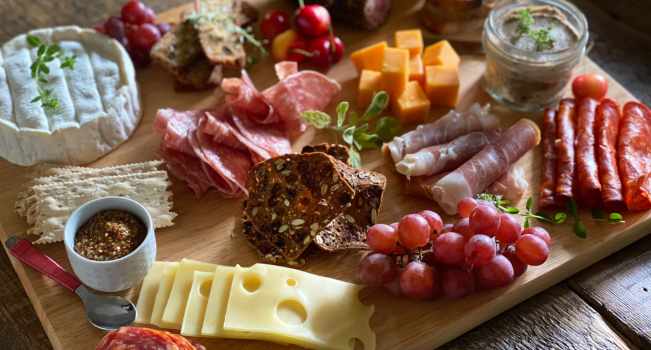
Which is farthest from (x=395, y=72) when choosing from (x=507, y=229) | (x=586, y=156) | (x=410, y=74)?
(x=507, y=229)

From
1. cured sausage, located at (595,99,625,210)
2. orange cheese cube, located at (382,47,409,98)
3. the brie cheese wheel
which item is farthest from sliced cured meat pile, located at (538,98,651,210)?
the brie cheese wheel

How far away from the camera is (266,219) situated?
8.47 feet

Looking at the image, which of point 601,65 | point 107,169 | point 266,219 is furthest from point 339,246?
point 601,65

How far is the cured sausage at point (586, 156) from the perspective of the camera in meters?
2.72

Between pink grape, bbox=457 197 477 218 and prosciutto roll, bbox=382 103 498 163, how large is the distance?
1.25 ft

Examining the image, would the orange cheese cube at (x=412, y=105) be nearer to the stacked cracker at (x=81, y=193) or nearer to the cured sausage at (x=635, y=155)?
the cured sausage at (x=635, y=155)

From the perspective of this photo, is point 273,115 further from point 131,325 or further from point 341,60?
point 131,325

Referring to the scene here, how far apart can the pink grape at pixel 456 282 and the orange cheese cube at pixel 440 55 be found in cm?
106

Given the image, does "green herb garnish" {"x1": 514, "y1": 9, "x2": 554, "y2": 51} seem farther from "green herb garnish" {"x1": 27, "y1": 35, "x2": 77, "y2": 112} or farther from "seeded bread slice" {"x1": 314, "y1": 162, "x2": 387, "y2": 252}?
"green herb garnish" {"x1": 27, "y1": 35, "x2": 77, "y2": 112}

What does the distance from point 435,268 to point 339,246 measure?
1.10 feet

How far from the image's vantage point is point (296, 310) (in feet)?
7.82

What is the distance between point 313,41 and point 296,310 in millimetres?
1340

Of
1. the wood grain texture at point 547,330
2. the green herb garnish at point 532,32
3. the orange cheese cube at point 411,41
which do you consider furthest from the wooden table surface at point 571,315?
the orange cheese cube at point 411,41

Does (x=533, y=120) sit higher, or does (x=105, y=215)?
(x=105, y=215)
